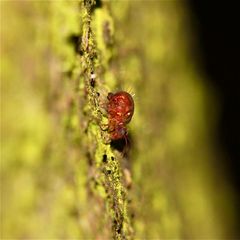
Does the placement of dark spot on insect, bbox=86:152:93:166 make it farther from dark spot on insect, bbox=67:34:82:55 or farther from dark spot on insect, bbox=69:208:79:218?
dark spot on insect, bbox=67:34:82:55

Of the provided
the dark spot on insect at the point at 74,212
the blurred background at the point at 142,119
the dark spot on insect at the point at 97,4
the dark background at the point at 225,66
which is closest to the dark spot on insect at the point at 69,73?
the blurred background at the point at 142,119

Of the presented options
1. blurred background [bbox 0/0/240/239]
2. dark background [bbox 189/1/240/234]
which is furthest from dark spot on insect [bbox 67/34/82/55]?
dark background [bbox 189/1/240/234]

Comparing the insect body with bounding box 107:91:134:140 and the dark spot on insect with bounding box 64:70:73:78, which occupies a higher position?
the dark spot on insect with bounding box 64:70:73:78

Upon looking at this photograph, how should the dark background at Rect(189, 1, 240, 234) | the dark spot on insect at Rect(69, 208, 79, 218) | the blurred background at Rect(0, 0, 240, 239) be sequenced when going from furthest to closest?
the dark background at Rect(189, 1, 240, 234), the dark spot on insect at Rect(69, 208, 79, 218), the blurred background at Rect(0, 0, 240, 239)

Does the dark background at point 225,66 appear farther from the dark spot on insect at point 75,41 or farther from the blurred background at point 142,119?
the dark spot on insect at point 75,41

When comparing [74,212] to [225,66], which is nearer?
[74,212]

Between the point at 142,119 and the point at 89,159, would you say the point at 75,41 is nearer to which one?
the point at 89,159

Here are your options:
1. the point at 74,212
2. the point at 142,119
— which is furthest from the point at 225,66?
the point at 74,212
